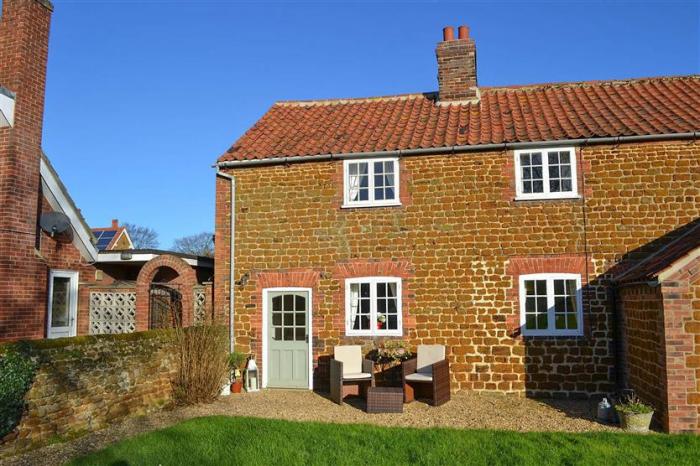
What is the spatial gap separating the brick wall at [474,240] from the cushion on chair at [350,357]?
479 mm

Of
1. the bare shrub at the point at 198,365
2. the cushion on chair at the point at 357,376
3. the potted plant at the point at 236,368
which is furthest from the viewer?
the potted plant at the point at 236,368

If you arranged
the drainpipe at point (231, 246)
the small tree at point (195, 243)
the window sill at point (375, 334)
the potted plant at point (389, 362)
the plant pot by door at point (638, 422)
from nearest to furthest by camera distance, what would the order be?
the plant pot by door at point (638, 422) → the potted plant at point (389, 362) → the window sill at point (375, 334) → the drainpipe at point (231, 246) → the small tree at point (195, 243)

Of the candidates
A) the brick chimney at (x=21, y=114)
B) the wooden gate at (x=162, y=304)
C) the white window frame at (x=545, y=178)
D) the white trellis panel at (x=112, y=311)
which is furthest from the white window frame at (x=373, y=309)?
the brick chimney at (x=21, y=114)

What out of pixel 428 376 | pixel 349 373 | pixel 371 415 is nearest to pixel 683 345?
pixel 428 376

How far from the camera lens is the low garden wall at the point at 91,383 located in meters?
8.77

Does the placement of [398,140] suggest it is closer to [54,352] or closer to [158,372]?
[158,372]

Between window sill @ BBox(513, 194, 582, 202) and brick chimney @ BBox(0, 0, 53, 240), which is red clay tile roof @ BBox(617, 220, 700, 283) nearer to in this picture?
window sill @ BBox(513, 194, 582, 202)

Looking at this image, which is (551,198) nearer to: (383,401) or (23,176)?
(383,401)

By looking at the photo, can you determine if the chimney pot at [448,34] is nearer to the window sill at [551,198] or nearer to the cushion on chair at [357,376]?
the window sill at [551,198]

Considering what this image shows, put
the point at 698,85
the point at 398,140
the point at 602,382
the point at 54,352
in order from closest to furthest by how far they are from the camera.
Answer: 1. the point at 54,352
2. the point at 602,382
3. the point at 398,140
4. the point at 698,85

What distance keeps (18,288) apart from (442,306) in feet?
31.5

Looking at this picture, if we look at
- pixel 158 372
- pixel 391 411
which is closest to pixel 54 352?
pixel 158 372

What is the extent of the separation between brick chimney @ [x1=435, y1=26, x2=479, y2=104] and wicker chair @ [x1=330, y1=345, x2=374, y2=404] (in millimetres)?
7661

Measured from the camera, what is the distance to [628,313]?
11.7m
